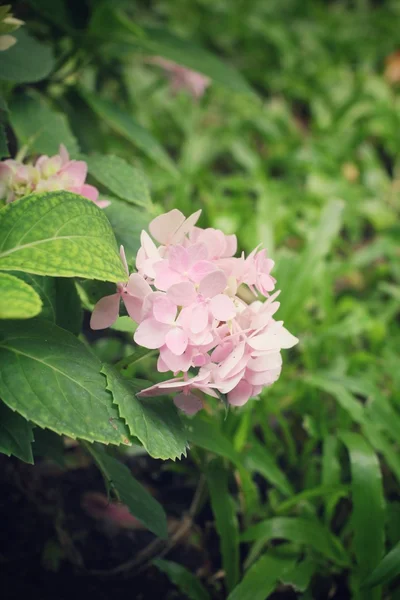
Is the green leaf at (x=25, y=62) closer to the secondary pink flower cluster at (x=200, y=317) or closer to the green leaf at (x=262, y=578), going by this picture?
the secondary pink flower cluster at (x=200, y=317)

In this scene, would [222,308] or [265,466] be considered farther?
[265,466]

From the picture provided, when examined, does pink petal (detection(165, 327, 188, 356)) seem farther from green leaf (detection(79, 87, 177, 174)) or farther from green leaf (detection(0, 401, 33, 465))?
green leaf (detection(79, 87, 177, 174))

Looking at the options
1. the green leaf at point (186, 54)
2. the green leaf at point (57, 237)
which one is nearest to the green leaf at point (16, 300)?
the green leaf at point (57, 237)

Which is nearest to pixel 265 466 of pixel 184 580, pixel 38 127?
pixel 184 580

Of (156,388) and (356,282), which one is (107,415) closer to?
(156,388)

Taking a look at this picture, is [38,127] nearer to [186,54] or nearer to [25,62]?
[25,62]

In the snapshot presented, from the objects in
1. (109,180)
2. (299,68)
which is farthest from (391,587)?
(299,68)
